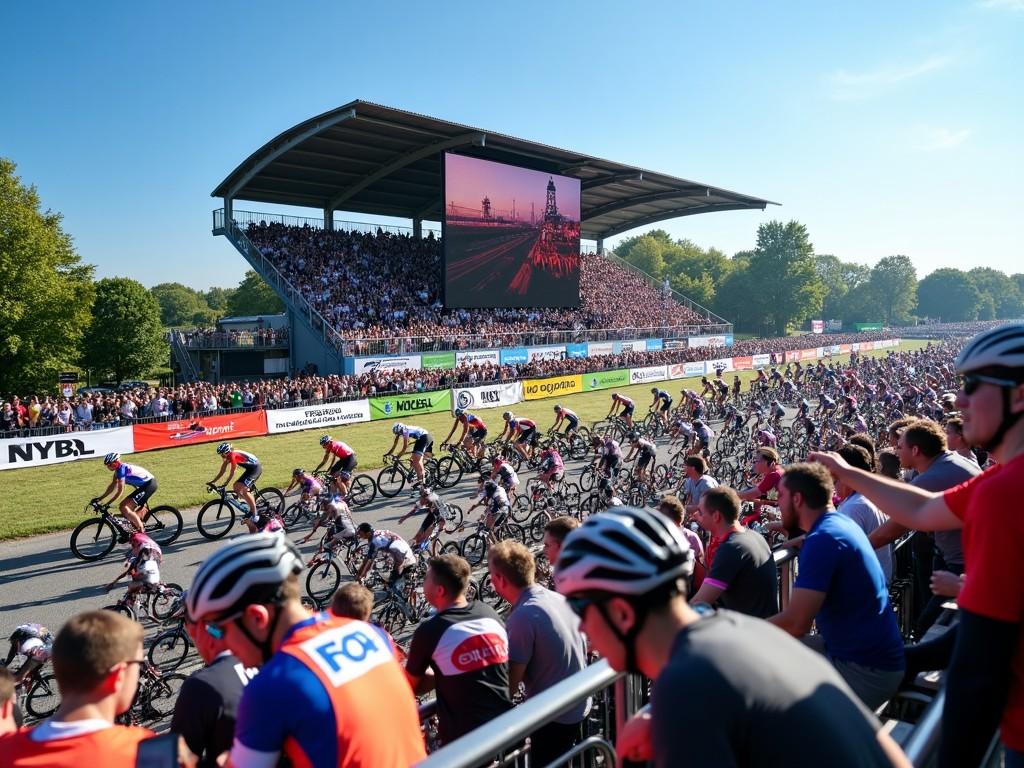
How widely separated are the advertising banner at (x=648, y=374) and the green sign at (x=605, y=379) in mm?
683

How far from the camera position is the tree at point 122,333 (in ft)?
159

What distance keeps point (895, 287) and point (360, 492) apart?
149 metres

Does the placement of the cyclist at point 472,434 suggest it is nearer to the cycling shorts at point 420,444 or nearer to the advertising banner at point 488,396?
the cycling shorts at point 420,444

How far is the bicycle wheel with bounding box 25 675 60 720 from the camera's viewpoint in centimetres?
667

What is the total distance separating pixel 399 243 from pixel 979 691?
46730 mm

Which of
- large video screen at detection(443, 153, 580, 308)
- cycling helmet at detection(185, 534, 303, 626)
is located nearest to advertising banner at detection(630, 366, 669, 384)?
large video screen at detection(443, 153, 580, 308)

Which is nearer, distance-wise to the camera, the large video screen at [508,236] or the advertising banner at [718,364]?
the large video screen at [508,236]

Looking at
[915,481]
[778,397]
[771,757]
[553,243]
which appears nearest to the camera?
[771,757]

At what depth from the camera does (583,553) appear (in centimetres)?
174

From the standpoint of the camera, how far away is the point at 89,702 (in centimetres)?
212

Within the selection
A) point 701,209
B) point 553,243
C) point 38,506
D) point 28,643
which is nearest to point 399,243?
point 553,243

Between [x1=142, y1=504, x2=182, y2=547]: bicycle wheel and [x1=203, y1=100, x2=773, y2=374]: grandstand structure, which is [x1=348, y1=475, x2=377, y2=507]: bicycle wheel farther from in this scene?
[x1=203, y1=100, x2=773, y2=374]: grandstand structure

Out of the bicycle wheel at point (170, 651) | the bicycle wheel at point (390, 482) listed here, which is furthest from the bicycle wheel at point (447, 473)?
the bicycle wheel at point (170, 651)

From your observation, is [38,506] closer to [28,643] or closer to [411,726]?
[28,643]
